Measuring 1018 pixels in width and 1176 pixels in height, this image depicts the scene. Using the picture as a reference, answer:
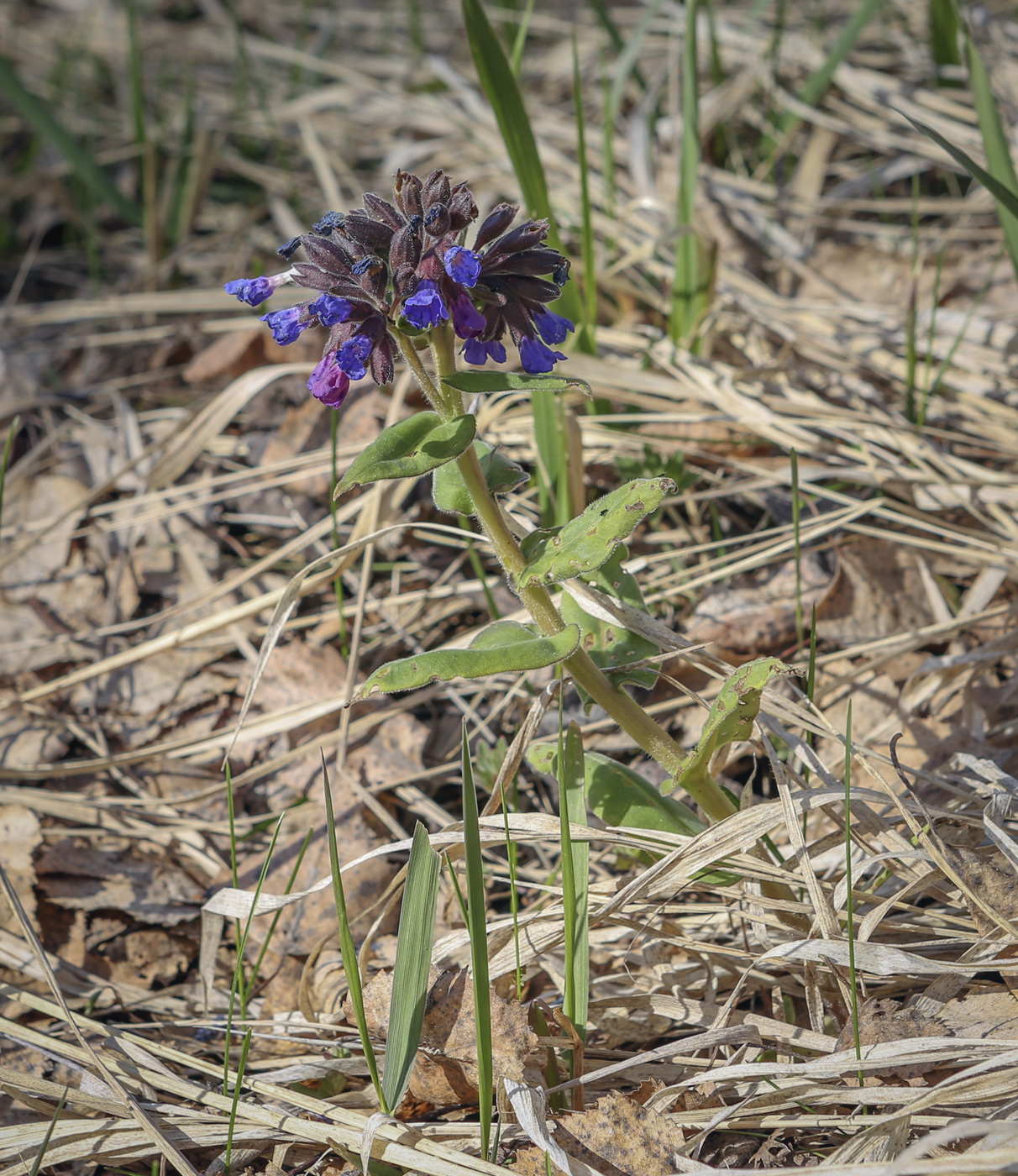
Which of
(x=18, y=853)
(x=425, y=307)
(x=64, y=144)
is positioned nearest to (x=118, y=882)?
(x=18, y=853)

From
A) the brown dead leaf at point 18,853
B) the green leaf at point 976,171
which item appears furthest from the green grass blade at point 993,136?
the brown dead leaf at point 18,853

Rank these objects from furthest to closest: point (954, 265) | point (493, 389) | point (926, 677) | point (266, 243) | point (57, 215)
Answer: point (57, 215)
point (266, 243)
point (954, 265)
point (926, 677)
point (493, 389)

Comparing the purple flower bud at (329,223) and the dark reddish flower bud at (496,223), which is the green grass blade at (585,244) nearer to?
the dark reddish flower bud at (496,223)

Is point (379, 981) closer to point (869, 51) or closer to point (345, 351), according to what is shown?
point (345, 351)

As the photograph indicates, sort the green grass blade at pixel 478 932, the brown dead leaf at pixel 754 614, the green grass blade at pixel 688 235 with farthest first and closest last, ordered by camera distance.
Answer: the green grass blade at pixel 688 235
the brown dead leaf at pixel 754 614
the green grass blade at pixel 478 932

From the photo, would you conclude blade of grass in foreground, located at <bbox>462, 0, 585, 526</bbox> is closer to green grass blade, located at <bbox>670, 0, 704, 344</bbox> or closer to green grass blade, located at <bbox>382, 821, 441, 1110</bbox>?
green grass blade, located at <bbox>670, 0, 704, 344</bbox>

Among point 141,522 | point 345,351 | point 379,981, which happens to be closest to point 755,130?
point 141,522

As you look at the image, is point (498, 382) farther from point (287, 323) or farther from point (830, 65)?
point (830, 65)
